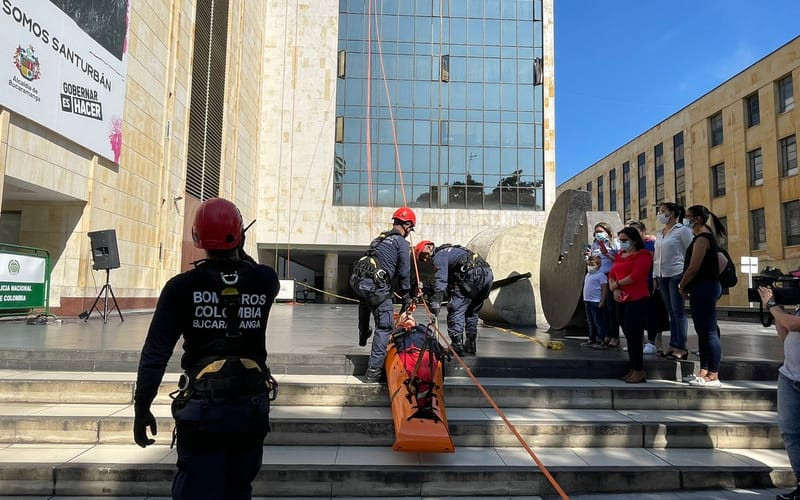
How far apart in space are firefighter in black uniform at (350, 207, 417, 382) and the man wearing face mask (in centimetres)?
298

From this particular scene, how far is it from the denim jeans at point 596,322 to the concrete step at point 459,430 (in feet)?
8.54

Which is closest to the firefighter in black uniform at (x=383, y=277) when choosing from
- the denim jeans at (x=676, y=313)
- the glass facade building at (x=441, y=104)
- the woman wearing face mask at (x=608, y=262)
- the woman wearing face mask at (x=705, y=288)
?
the woman wearing face mask at (x=705, y=288)

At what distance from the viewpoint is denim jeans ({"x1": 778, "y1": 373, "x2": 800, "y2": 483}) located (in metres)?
2.91

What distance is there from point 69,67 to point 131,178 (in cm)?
372

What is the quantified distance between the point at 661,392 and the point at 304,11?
2857 cm

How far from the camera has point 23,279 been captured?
32.9 feet

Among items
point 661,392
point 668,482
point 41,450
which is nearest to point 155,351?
point 41,450

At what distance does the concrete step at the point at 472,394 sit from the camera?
14.7 feet

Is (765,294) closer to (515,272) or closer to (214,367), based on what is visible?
(214,367)

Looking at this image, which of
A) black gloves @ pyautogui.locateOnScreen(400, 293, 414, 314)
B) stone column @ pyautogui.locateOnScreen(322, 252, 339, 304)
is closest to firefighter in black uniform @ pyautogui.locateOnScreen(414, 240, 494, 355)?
black gloves @ pyautogui.locateOnScreen(400, 293, 414, 314)

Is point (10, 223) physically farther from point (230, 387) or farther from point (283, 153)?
point (283, 153)

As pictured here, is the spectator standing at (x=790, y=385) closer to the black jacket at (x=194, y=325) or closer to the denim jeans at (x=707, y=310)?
the denim jeans at (x=707, y=310)

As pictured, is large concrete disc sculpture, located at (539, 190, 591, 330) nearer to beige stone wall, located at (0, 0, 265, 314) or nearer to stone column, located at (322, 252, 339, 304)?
beige stone wall, located at (0, 0, 265, 314)

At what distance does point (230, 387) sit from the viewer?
1971 mm
